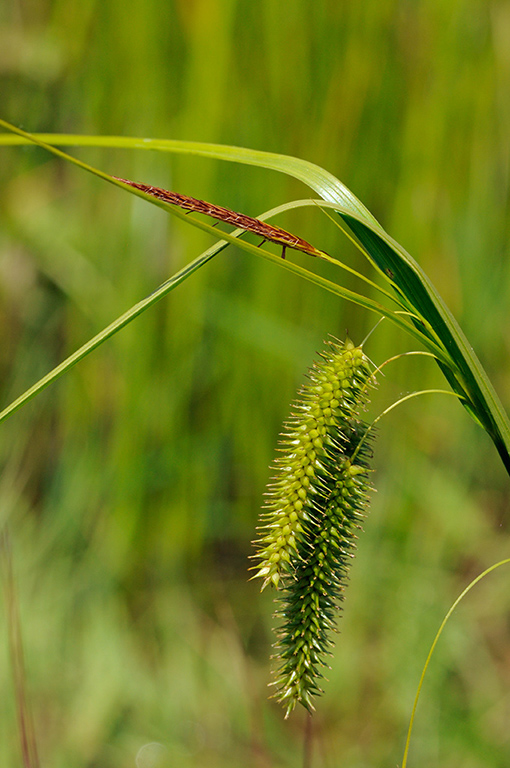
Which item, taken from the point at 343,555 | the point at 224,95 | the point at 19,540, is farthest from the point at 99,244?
the point at 343,555

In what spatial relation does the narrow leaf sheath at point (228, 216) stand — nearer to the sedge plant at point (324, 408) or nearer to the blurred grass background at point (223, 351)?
the sedge plant at point (324, 408)

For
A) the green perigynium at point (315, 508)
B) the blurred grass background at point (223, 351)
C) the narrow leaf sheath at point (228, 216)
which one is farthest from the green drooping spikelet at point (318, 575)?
the blurred grass background at point (223, 351)

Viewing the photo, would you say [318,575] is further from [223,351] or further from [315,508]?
[223,351]

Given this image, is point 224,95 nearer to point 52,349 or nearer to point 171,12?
point 171,12

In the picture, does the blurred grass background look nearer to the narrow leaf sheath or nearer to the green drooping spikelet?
the green drooping spikelet

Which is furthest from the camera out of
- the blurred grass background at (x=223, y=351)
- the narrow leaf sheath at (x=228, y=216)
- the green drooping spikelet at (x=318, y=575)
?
the blurred grass background at (x=223, y=351)

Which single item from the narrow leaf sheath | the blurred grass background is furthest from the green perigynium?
the blurred grass background

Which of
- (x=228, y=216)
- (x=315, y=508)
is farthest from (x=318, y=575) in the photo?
(x=228, y=216)
